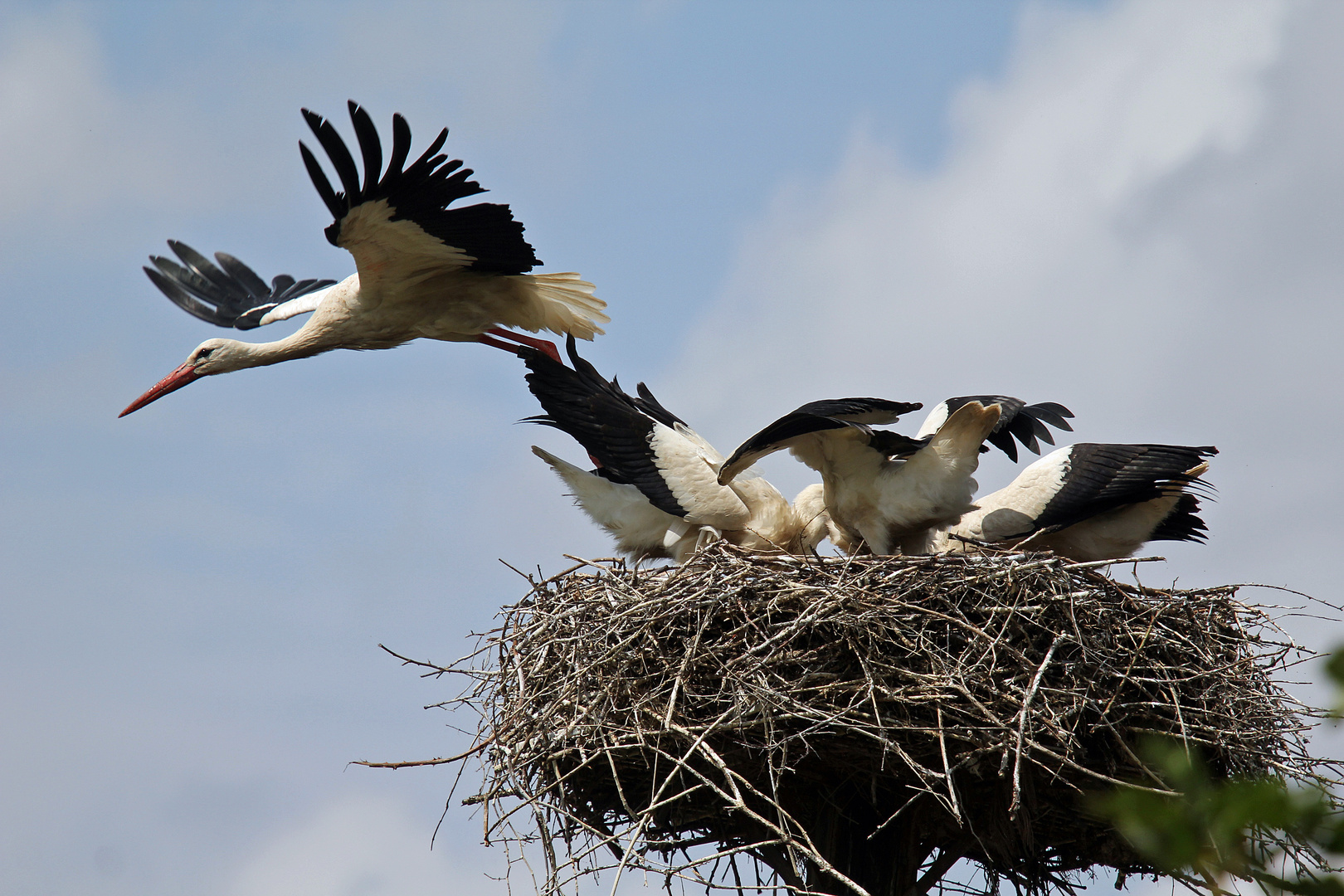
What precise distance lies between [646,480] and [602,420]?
0.50 meters

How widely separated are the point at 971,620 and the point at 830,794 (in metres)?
1.09

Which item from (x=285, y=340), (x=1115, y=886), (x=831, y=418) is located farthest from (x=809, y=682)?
(x=285, y=340)

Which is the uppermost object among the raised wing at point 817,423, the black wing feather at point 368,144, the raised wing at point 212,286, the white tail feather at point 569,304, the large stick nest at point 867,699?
the raised wing at point 212,286

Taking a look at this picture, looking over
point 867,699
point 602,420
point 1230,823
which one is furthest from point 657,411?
point 1230,823

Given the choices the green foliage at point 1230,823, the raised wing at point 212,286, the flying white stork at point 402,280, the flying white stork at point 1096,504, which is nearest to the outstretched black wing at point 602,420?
the flying white stork at point 402,280

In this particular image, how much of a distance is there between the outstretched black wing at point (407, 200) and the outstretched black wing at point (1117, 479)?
3.60 m

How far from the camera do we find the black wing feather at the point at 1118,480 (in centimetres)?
641

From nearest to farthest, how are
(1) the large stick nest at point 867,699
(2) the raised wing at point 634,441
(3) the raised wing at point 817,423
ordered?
(1) the large stick nest at point 867,699, (3) the raised wing at point 817,423, (2) the raised wing at point 634,441

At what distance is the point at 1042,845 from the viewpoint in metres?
6.14

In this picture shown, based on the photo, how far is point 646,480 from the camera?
705cm

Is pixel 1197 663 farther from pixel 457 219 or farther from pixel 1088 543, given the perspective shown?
pixel 457 219

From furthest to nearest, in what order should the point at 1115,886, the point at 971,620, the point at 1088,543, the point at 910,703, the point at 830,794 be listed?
the point at 1088,543, the point at 1115,886, the point at 830,794, the point at 971,620, the point at 910,703

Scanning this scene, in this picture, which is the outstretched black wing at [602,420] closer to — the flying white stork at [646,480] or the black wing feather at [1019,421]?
the flying white stork at [646,480]

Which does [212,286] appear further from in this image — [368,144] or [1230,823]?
[1230,823]
